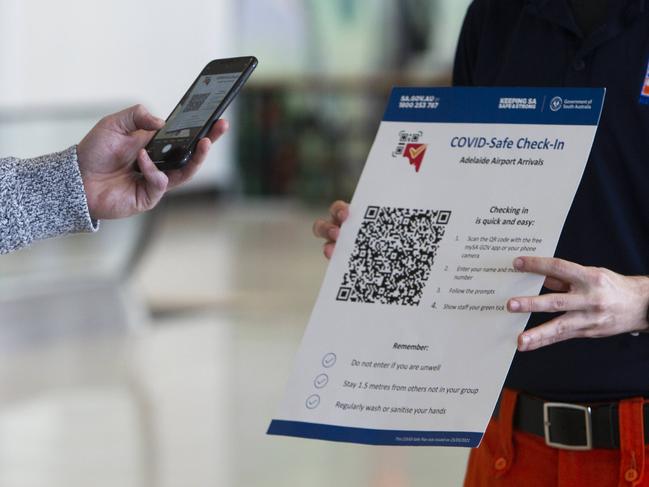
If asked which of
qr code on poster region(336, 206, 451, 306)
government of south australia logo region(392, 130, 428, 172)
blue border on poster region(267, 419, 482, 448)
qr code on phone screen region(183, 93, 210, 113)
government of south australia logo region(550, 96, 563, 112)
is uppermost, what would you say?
government of south australia logo region(550, 96, 563, 112)

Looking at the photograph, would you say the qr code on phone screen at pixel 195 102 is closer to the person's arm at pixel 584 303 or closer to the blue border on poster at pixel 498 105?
the blue border on poster at pixel 498 105

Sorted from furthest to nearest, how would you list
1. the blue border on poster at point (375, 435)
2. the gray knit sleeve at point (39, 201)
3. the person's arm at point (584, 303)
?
the gray knit sleeve at point (39, 201) < the blue border on poster at point (375, 435) < the person's arm at point (584, 303)

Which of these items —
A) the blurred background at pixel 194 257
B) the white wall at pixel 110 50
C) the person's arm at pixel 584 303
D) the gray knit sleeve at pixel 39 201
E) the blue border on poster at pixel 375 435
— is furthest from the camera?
the white wall at pixel 110 50

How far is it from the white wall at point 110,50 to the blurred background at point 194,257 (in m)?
0.02

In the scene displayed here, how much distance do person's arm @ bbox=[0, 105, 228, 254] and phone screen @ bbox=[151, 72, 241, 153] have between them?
29 millimetres

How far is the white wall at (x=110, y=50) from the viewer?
10203 mm

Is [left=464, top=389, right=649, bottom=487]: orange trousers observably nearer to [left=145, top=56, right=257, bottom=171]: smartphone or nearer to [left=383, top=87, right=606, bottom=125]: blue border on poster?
[left=383, top=87, right=606, bottom=125]: blue border on poster

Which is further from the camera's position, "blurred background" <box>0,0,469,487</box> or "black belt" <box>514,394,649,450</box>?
"blurred background" <box>0,0,469,487</box>

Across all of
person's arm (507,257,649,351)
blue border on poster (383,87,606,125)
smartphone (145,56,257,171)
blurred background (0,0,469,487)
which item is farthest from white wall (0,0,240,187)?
person's arm (507,257,649,351)

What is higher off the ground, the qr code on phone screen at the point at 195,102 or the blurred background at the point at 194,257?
the qr code on phone screen at the point at 195,102

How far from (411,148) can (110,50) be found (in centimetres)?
994

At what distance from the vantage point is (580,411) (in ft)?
5.91

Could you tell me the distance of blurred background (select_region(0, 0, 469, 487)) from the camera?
4668 millimetres

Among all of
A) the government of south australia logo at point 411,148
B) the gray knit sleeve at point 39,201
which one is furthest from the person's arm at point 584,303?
the gray knit sleeve at point 39,201
